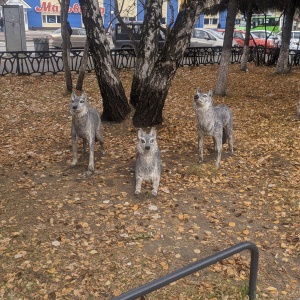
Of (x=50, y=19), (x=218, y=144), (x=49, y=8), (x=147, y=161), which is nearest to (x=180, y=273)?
(x=147, y=161)

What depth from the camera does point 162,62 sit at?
785cm

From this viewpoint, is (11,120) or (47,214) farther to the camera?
(11,120)

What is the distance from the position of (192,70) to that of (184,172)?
38.0 feet

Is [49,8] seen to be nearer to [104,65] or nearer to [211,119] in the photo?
[104,65]

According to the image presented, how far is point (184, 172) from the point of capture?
21.0 feet

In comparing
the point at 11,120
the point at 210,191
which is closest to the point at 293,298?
the point at 210,191

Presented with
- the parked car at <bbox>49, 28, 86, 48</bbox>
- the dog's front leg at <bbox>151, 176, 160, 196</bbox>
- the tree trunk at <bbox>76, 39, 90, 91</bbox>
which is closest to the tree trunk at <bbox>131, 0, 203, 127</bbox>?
the dog's front leg at <bbox>151, 176, 160, 196</bbox>

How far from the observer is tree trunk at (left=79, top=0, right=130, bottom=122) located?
8.12 metres

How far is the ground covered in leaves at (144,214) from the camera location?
4.01m

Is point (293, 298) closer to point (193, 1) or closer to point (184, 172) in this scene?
point (184, 172)

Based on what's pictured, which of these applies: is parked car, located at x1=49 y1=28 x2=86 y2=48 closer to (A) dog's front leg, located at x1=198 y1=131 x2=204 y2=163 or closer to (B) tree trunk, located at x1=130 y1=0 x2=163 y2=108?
(B) tree trunk, located at x1=130 y1=0 x2=163 y2=108

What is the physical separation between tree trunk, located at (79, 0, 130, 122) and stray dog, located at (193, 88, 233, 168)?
2.70 m

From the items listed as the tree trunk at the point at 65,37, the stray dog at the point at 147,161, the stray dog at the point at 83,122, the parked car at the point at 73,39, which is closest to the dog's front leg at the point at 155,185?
the stray dog at the point at 147,161

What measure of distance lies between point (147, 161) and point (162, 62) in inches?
124
